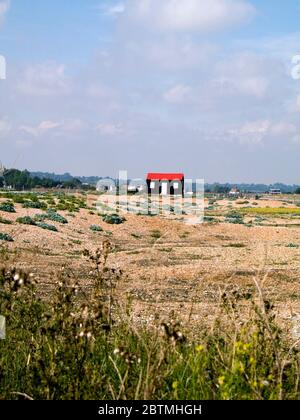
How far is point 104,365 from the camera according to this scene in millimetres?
4395

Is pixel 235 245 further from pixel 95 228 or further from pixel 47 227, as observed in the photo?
pixel 47 227

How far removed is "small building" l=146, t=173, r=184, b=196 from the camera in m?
80.2

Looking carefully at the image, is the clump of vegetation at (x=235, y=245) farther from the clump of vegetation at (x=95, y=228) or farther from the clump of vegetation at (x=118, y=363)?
the clump of vegetation at (x=118, y=363)

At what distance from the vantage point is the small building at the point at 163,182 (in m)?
80.2

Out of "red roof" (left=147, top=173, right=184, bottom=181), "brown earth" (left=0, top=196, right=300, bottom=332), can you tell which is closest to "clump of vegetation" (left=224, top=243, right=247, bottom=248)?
"brown earth" (left=0, top=196, right=300, bottom=332)

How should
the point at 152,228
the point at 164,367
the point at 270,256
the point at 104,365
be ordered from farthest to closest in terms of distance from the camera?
the point at 152,228 → the point at 270,256 → the point at 104,365 → the point at 164,367

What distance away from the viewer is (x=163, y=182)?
8019 cm

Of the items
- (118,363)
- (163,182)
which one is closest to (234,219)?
(163,182)

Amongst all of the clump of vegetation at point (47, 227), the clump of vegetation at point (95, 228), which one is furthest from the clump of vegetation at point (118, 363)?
the clump of vegetation at point (95, 228)

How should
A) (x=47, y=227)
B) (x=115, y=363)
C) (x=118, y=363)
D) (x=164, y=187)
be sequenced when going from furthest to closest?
(x=164, y=187)
(x=47, y=227)
(x=118, y=363)
(x=115, y=363)

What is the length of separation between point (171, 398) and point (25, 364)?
132cm

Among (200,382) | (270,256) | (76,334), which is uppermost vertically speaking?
(76,334)
